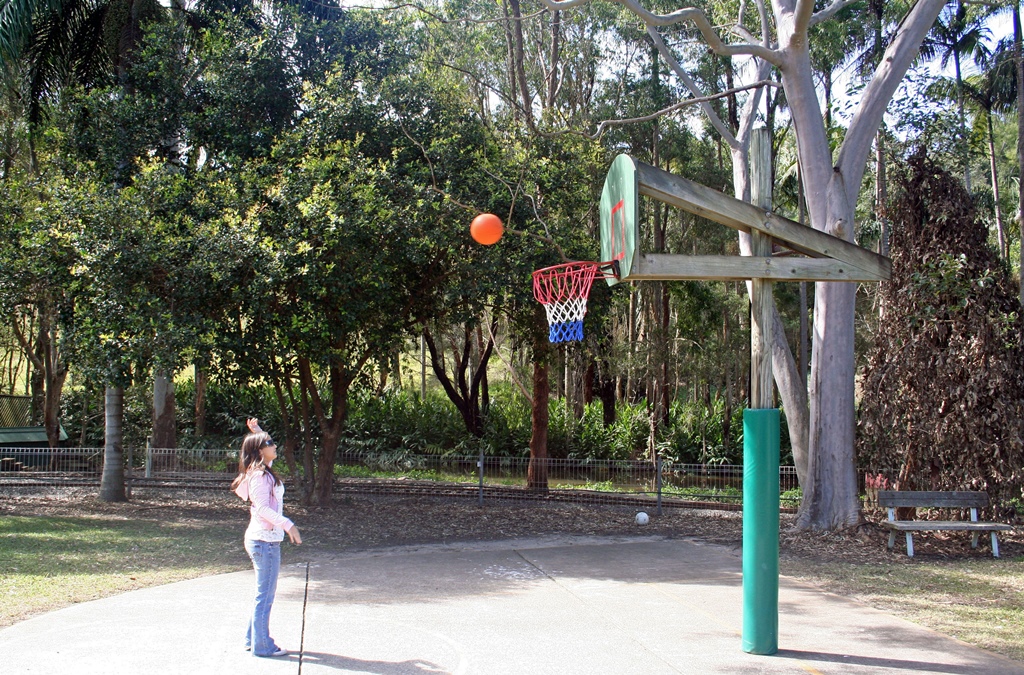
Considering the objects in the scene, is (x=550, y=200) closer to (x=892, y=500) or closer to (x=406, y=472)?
(x=892, y=500)

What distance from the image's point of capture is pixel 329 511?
46.2ft

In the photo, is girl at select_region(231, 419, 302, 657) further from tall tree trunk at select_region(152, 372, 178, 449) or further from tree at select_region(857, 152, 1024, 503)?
tall tree trunk at select_region(152, 372, 178, 449)

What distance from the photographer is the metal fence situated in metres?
16.7

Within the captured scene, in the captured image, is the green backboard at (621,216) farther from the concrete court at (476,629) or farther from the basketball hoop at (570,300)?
the concrete court at (476,629)

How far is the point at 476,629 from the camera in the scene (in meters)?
7.00

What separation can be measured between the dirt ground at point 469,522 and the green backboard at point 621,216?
5755 mm

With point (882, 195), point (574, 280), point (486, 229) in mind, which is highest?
point (882, 195)

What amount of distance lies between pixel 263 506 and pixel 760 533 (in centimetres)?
374

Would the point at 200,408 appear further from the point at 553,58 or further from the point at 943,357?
the point at 943,357

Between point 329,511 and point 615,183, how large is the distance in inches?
349

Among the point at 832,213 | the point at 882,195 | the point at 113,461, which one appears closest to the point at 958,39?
the point at 882,195

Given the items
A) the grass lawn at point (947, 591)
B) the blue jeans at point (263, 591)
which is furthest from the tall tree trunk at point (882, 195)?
the blue jeans at point (263, 591)

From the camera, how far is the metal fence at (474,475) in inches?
658

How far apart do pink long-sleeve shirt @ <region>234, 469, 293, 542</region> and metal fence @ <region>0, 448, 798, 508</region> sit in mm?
9853
